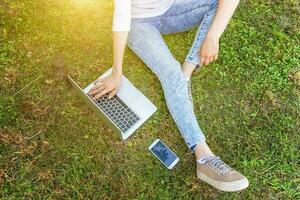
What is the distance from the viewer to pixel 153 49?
3.37 m

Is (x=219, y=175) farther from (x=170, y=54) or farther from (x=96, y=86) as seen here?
(x=96, y=86)

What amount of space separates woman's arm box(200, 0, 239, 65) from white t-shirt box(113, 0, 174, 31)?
1.22ft

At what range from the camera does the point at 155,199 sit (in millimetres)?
3373

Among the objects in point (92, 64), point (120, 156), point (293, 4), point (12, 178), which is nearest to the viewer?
point (12, 178)

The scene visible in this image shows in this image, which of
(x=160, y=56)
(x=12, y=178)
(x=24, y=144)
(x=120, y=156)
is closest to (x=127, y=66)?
(x=160, y=56)

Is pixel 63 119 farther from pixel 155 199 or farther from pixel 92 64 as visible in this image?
pixel 155 199

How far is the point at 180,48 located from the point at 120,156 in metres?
1.14

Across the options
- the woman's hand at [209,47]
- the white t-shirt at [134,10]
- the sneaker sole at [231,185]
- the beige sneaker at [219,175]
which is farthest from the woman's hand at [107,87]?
the sneaker sole at [231,185]

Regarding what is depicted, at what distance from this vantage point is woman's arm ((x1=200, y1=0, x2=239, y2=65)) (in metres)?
3.39

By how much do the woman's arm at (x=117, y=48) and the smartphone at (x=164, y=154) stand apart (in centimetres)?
53

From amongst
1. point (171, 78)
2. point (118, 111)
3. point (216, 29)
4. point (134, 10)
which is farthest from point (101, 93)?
point (216, 29)

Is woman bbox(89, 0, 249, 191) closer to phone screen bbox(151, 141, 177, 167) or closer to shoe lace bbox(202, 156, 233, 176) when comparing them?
shoe lace bbox(202, 156, 233, 176)

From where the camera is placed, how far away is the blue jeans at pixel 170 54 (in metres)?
3.37

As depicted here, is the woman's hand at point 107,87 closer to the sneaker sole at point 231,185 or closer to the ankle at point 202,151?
the ankle at point 202,151
